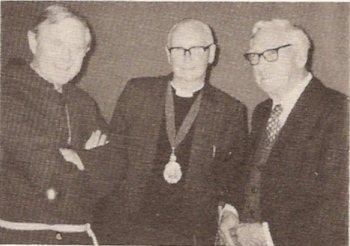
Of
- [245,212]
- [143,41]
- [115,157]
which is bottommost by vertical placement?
[245,212]

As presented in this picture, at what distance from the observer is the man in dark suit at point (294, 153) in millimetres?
1890

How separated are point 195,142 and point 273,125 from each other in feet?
0.78

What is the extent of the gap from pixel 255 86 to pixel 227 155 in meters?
0.22

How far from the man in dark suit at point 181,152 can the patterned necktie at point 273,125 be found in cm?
7

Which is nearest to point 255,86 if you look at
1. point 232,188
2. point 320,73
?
point 320,73

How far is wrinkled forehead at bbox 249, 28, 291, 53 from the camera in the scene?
1.91 metres

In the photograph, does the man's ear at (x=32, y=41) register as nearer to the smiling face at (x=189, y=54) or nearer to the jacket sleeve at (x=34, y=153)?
the jacket sleeve at (x=34, y=153)

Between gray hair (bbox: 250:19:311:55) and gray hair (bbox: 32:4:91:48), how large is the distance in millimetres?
501

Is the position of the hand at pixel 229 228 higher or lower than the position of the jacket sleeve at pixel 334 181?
lower

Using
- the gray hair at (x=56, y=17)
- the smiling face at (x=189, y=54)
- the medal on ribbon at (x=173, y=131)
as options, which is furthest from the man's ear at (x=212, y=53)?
the gray hair at (x=56, y=17)

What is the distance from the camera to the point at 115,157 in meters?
1.95

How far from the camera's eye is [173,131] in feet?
6.37

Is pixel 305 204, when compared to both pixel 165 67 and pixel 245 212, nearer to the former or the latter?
pixel 245 212

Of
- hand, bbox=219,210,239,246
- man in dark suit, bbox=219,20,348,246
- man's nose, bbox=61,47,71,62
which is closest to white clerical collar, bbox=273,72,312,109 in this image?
man in dark suit, bbox=219,20,348,246
